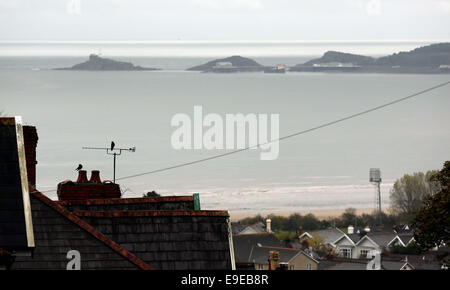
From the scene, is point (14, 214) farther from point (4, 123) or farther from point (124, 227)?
point (124, 227)

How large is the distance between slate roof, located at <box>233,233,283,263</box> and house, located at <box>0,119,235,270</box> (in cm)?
11687

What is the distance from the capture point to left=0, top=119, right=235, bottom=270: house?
28.1 meters

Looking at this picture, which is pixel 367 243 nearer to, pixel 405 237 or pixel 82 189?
pixel 405 237


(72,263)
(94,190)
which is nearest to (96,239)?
(72,263)

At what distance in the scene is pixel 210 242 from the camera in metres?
30.6

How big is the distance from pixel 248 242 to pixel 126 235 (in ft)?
431

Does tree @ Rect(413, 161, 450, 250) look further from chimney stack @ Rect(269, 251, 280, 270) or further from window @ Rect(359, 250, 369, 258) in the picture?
window @ Rect(359, 250, 369, 258)

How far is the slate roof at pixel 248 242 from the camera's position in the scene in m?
153

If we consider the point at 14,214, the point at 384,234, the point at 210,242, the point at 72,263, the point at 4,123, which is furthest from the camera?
the point at 384,234

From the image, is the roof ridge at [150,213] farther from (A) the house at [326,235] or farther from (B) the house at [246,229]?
(A) the house at [326,235]

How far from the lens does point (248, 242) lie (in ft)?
531

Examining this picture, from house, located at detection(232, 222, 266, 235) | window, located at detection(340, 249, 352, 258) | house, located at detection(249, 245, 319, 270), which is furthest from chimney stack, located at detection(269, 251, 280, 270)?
house, located at detection(232, 222, 266, 235)

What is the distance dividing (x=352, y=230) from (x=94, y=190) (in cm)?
16162

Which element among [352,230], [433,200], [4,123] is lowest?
[352,230]
